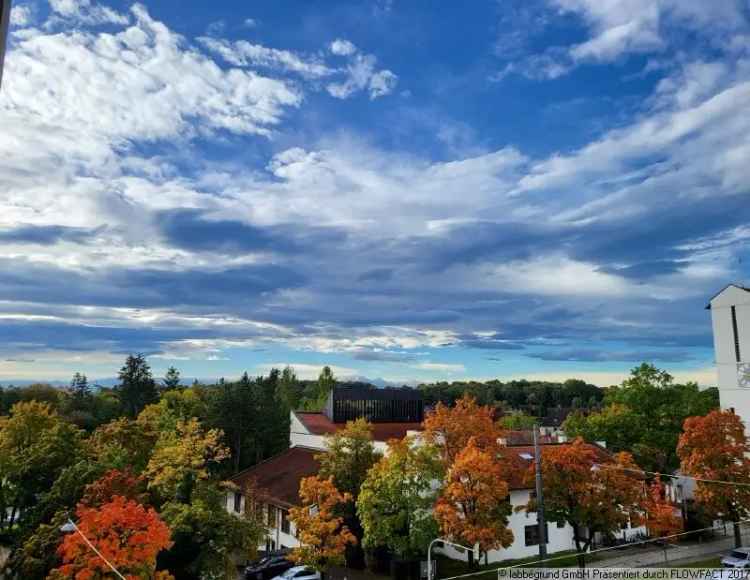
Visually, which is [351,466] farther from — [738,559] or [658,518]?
[738,559]

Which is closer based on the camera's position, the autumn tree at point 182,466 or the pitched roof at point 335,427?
the autumn tree at point 182,466

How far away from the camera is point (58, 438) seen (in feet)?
105

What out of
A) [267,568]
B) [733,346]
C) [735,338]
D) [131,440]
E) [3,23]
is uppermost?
[735,338]

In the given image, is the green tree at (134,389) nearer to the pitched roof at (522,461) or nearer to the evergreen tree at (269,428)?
the evergreen tree at (269,428)

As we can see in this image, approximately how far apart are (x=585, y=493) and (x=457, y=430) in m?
6.59

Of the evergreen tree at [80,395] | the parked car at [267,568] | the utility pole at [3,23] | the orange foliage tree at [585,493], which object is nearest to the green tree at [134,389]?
the evergreen tree at [80,395]

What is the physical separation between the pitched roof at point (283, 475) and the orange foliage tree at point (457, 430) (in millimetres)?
9090

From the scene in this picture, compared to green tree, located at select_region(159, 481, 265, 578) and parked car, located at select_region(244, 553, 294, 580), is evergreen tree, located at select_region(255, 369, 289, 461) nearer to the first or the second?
parked car, located at select_region(244, 553, 294, 580)

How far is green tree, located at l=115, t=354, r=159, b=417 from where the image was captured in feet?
233

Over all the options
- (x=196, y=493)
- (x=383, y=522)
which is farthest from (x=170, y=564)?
(x=383, y=522)

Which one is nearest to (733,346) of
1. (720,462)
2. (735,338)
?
(735,338)

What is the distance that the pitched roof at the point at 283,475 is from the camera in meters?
39.0

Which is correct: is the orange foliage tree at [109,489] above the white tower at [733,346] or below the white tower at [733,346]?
below

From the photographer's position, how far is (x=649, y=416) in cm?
4572
